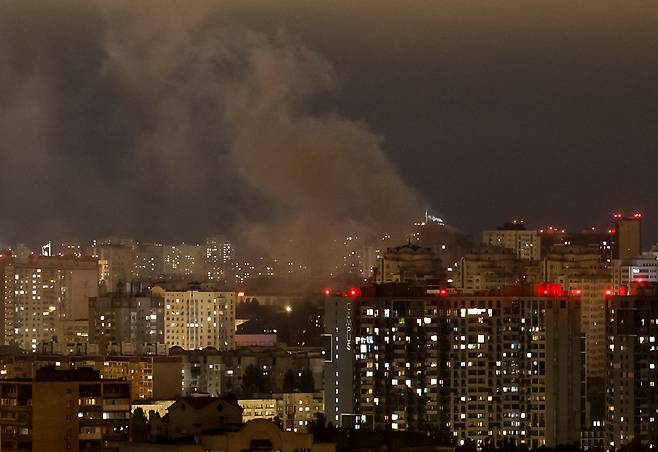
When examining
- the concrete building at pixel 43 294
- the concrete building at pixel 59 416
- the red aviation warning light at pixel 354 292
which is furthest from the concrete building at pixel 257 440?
the concrete building at pixel 43 294

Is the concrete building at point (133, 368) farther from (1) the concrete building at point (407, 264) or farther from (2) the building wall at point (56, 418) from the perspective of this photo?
(2) the building wall at point (56, 418)

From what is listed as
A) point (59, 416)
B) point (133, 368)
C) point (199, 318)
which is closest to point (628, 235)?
point (199, 318)

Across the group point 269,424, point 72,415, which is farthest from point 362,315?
point 269,424

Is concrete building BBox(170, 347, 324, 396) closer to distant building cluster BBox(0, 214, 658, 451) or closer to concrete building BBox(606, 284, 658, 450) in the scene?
distant building cluster BBox(0, 214, 658, 451)

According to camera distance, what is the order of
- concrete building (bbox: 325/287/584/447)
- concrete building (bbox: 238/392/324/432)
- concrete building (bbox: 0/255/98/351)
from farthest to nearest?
concrete building (bbox: 0/255/98/351), concrete building (bbox: 325/287/584/447), concrete building (bbox: 238/392/324/432)

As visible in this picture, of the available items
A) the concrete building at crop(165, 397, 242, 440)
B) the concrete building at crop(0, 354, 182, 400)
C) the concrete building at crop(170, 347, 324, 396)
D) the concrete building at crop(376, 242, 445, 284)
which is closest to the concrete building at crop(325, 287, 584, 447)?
the concrete building at crop(0, 354, 182, 400)

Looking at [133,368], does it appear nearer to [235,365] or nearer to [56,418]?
[235,365]
